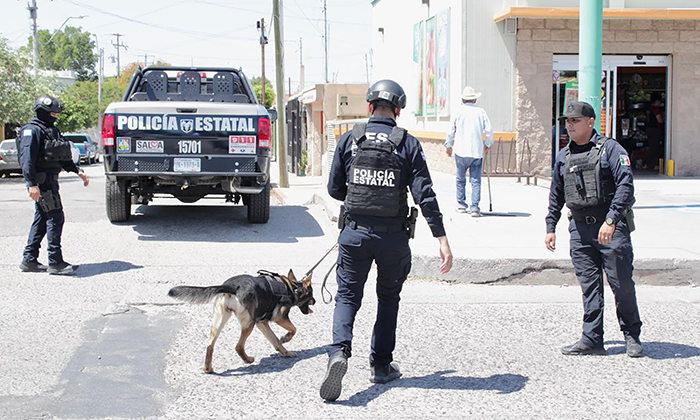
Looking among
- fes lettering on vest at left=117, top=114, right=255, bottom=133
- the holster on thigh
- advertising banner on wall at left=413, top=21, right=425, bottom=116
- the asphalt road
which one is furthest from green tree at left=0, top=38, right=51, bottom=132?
the holster on thigh

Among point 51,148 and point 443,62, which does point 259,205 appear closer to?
point 51,148

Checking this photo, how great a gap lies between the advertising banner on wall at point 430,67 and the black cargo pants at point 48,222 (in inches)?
568

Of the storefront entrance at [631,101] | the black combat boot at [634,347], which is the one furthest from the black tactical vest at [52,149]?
the storefront entrance at [631,101]

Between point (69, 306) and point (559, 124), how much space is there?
1493 cm

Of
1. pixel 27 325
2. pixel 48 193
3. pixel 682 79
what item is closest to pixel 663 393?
pixel 27 325

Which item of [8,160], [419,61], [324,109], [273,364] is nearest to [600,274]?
[273,364]

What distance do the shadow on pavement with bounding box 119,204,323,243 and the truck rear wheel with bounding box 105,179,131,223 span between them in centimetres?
22

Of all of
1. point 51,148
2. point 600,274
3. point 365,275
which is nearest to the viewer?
point 365,275

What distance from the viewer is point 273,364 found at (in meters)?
5.35

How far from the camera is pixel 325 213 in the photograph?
43.6 ft

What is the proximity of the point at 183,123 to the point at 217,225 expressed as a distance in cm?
199

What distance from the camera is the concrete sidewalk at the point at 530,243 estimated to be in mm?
8086

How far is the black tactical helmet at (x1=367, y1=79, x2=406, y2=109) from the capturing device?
4.66m

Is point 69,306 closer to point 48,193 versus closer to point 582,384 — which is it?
point 48,193
